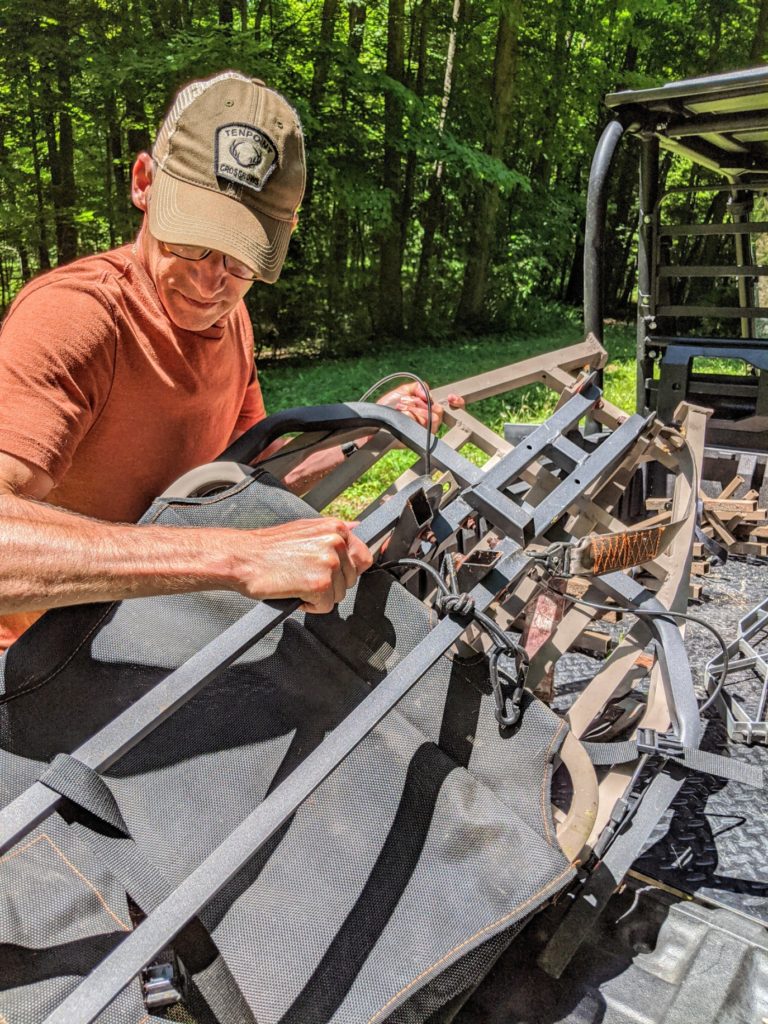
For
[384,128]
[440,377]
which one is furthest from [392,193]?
[440,377]

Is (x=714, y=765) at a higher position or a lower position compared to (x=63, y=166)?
lower

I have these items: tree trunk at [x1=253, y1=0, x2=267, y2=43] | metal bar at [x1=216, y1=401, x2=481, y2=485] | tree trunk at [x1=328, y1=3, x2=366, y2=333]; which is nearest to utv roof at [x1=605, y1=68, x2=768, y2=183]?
metal bar at [x1=216, y1=401, x2=481, y2=485]

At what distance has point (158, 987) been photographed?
1.24 metres

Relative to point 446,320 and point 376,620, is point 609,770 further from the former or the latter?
point 446,320

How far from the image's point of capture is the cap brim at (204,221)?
6.04 ft

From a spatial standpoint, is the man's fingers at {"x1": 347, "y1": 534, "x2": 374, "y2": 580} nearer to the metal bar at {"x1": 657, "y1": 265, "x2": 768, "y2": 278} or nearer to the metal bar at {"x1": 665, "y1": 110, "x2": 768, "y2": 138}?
the metal bar at {"x1": 657, "y1": 265, "x2": 768, "y2": 278}

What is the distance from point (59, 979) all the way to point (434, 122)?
54.4ft

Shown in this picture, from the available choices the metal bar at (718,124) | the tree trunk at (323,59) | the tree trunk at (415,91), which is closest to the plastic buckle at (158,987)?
the metal bar at (718,124)

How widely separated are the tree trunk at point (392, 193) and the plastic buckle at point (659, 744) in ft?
45.2

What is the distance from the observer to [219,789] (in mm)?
1476

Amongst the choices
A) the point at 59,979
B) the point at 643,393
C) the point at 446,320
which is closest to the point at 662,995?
the point at 59,979

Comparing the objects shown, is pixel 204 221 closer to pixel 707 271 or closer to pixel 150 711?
pixel 150 711

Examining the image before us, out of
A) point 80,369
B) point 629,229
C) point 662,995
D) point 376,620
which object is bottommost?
point 662,995

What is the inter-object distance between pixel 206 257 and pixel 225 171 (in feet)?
0.65
